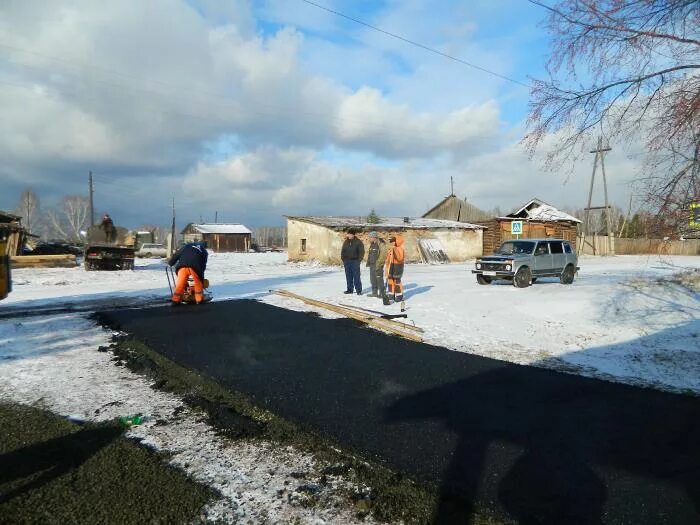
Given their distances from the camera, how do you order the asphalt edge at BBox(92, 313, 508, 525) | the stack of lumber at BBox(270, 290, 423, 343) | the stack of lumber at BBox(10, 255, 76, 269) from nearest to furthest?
the asphalt edge at BBox(92, 313, 508, 525), the stack of lumber at BBox(270, 290, 423, 343), the stack of lumber at BBox(10, 255, 76, 269)

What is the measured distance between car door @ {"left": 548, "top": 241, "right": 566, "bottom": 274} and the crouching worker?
518 inches

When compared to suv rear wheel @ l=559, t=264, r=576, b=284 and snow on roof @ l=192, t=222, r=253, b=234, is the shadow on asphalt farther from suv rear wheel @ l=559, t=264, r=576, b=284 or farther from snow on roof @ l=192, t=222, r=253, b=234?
snow on roof @ l=192, t=222, r=253, b=234

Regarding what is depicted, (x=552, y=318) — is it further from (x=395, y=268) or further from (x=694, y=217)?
(x=694, y=217)

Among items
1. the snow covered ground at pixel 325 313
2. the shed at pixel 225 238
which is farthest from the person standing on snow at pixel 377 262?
the shed at pixel 225 238

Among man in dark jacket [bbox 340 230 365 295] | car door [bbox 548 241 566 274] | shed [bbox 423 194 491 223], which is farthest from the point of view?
shed [bbox 423 194 491 223]

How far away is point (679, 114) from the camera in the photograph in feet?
21.0

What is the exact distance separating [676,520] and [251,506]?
270 cm

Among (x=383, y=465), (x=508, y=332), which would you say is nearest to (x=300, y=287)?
(x=508, y=332)

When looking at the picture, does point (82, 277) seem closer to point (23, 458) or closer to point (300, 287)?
point (300, 287)

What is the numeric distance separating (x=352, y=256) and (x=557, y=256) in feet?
29.9

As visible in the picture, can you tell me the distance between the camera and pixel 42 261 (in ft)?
82.1

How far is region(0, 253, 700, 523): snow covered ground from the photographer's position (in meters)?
3.46

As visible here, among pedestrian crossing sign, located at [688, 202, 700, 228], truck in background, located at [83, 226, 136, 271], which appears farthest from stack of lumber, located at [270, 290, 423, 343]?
truck in background, located at [83, 226, 136, 271]

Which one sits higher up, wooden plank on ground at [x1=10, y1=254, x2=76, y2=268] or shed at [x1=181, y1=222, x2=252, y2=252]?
shed at [x1=181, y1=222, x2=252, y2=252]
